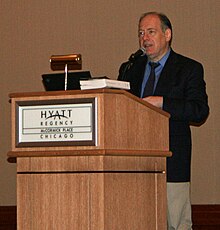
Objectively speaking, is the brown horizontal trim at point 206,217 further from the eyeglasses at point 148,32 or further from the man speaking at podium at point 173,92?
the eyeglasses at point 148,32

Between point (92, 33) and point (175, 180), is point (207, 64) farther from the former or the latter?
point (175, 180)

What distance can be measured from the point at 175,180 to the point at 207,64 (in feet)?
5.54

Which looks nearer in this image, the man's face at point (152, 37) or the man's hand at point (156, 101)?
the man's hand at point (156, 101)

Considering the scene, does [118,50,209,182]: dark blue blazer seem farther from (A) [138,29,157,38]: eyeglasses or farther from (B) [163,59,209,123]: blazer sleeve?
(A) [138,29,157,38]: eyeglasses

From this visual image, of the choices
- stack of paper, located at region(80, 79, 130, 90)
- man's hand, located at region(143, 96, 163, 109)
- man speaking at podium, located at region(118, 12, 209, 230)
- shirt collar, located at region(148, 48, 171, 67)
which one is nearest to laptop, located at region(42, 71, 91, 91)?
stack of paper, located at region(80, 79, 130, 90)

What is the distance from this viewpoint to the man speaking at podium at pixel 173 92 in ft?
13.5

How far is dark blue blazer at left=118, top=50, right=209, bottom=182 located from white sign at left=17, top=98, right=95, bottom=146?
0.91m

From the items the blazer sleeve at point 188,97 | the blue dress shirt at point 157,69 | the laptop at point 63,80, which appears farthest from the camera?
→ the blue dress shirt at point 157,69

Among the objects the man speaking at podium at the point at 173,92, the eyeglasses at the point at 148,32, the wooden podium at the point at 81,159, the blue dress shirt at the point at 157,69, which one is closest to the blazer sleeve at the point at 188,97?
the man speaking at podium at the point at 173,92

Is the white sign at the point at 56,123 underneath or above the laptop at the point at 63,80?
underneath

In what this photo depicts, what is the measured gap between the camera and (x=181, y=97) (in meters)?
4.32

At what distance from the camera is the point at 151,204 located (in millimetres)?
3602

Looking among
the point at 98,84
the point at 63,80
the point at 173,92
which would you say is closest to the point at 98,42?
the point at 173,92

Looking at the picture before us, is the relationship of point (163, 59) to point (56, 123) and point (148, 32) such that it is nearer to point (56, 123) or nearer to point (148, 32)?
point (148, 32)
